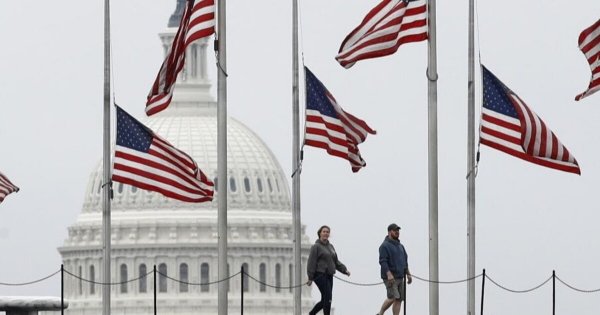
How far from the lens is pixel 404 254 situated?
244 ft

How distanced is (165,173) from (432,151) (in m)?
5.82

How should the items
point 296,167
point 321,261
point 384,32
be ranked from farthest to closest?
point 296,167 → point 321,261 → point 384,32

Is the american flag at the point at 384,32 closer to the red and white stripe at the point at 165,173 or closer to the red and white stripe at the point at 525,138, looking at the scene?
the red and white stripe at the point at 525,138

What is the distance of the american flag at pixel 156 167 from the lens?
75.5 meters

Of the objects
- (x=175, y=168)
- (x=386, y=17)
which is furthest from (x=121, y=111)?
(x=386, y=17)

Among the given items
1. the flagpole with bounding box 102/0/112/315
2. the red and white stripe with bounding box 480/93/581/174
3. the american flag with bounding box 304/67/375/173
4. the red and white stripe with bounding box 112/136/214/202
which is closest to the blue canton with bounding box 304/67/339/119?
the american flag with bounding box 304/67/375/173

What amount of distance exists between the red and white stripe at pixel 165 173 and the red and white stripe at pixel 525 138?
618cm

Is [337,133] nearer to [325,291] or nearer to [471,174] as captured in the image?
[471,174]

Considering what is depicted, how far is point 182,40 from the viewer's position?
238 ft

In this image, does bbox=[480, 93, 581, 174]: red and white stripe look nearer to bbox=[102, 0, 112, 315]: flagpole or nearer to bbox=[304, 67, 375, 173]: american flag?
bbox=[304, 67, 375, 173]: american flag

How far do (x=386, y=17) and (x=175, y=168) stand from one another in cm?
600

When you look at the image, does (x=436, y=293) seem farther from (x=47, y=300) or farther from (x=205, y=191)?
(x=47, y=300)

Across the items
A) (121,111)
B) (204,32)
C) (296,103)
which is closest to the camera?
(204,32)

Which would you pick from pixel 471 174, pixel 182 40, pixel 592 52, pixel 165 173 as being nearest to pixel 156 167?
pixel 165 173
